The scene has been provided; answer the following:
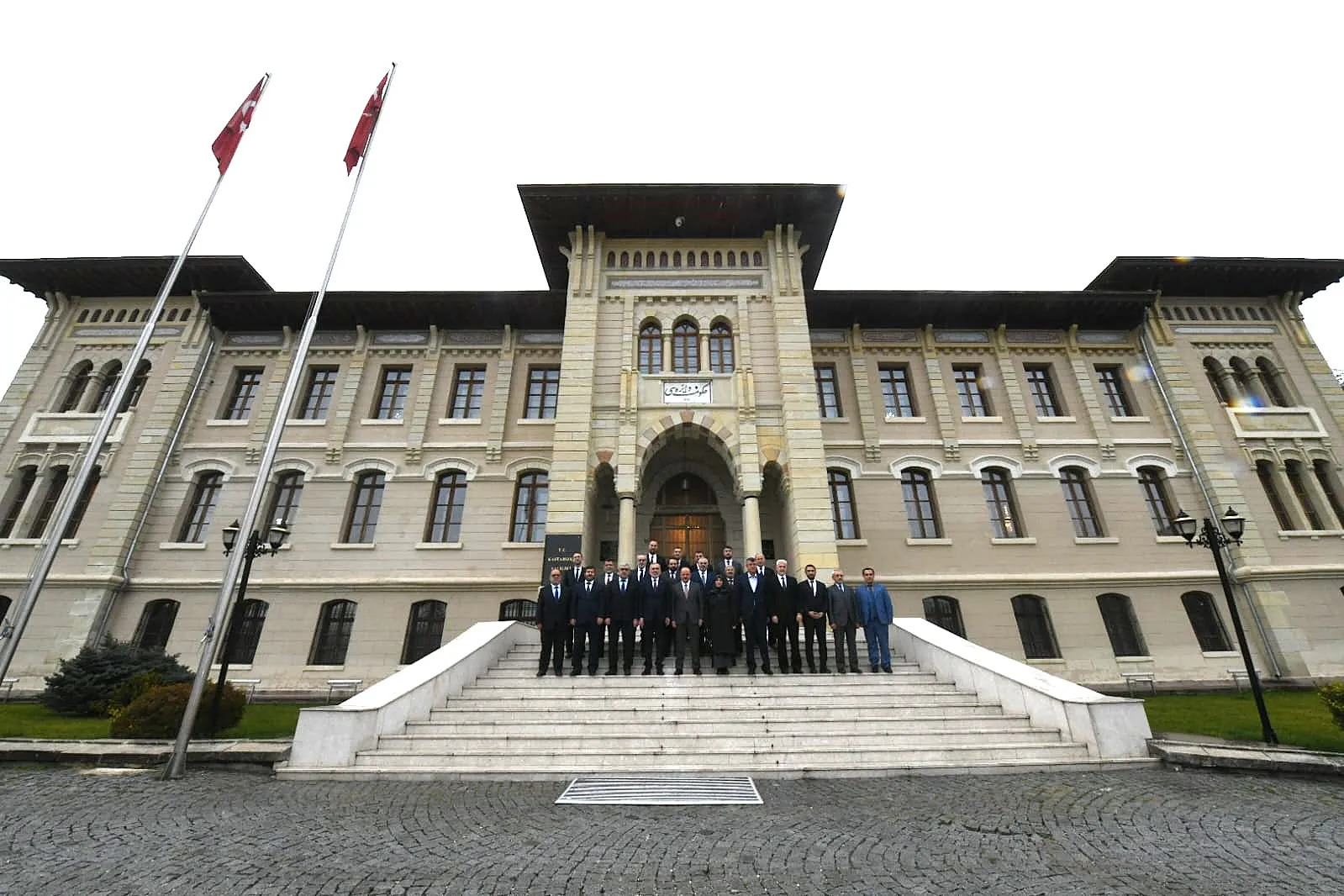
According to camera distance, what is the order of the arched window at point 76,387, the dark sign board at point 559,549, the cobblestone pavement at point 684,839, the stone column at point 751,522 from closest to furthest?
the cobblestone pavement at point 684,839 → the dark sign board at point 559,549 → the stone column at point 751,522 → the arched window at point 76,387

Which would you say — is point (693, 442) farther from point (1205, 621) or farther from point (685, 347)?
point (1205, 621)

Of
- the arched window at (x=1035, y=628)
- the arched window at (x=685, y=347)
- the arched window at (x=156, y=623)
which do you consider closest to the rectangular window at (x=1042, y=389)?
the arched window at (x=1035, y=628)

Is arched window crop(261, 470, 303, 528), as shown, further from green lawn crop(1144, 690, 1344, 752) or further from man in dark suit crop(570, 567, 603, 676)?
green lawn crop(1144, 690, 1344, 752)

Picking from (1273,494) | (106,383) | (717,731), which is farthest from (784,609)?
(106,383)

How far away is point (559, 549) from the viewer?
1405 cm

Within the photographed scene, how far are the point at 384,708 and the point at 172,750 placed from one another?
2463mm

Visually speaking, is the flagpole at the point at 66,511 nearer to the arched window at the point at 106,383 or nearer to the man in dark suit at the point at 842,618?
the man in dark suit at the point at 842,618

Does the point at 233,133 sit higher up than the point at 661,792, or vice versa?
the point at 233,133

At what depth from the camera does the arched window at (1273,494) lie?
55.7 feet

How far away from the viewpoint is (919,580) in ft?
53.1

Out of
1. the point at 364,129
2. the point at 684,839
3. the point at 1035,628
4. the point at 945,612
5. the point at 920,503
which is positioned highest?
the point at 364,129

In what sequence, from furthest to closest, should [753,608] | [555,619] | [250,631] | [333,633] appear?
[333,633] → [250,631] → [753,608] → [555,619]

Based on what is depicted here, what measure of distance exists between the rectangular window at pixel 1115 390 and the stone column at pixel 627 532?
16.2 metres

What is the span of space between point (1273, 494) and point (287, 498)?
3053 cm
